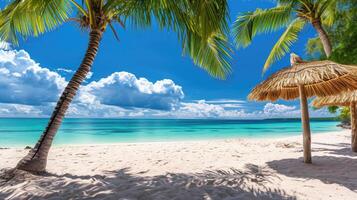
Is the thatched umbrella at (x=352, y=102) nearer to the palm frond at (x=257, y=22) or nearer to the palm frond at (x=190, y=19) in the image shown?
the palm frond at (x=257, y=22)

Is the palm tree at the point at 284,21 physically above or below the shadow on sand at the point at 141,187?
above

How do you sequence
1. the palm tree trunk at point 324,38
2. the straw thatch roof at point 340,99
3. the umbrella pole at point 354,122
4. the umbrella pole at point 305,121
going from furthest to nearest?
the palm tree trunk at point 324,38
the umbrella pole at point 354,122
the straw thatch roof at point 340,99
the umbrella pole at point 305,121

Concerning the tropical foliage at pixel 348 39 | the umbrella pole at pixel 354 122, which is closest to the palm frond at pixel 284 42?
the tropical foliage at pixel 348 39

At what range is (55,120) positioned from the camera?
4.24 meters

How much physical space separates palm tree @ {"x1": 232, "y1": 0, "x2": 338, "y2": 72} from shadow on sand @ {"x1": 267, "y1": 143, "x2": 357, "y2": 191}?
380cm

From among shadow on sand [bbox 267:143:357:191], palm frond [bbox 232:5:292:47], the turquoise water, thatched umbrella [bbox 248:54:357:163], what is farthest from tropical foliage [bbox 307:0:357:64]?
the turquoise water

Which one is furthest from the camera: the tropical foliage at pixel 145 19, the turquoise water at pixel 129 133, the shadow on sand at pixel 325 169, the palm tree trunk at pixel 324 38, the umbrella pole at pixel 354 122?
the turquoise water at pixel 129 133

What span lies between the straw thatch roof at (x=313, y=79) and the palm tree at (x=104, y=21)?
0.94 meters

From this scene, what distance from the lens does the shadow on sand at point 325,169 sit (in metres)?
4.14

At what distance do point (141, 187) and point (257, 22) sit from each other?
7.28 meters

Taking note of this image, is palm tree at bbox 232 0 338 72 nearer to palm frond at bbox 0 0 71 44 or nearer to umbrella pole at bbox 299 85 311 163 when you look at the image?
umbrella pole at bbox 299 85 311 163

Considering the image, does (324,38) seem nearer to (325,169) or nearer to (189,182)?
(325,169)

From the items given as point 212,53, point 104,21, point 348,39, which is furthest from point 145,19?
point 348,39

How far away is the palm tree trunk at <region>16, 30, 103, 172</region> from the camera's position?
420 centimetres
